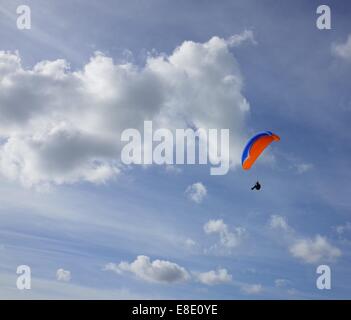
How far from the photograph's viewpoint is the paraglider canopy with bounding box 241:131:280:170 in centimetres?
4919

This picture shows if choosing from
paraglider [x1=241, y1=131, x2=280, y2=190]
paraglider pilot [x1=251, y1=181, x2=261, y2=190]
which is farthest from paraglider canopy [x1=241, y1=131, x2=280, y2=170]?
paraglider pilot [x1=251, y1=181, x2=261, y2=190]

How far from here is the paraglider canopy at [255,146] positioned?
49188 millimetres

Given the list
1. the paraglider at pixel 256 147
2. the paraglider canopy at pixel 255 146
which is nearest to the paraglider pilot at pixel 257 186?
the paraglider at pixel 256 147

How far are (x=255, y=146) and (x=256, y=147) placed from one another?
19 cm

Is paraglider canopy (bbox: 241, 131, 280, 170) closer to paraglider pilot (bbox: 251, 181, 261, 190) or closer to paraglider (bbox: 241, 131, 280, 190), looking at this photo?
paraglider (bbox: 241, 131, 280, 190)

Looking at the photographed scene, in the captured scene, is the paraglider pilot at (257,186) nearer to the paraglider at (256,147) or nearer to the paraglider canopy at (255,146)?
the paraglider at (256,147)

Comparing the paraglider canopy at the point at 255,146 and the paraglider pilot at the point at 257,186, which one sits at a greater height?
the paraglider canopy at the point at 255,146

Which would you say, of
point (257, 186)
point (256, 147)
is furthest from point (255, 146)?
point (257, 186)

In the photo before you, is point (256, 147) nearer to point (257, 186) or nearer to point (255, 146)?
point (255, 146)

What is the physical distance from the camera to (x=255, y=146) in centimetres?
5031

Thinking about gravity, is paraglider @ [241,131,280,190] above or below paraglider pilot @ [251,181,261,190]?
above
